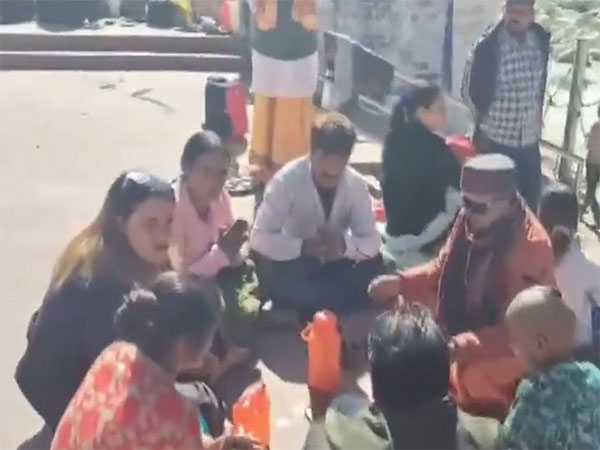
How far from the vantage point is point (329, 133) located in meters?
5.36

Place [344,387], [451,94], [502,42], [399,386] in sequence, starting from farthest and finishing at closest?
1. [451,94]
2. [502,42]
3. [344,387]
4. [399,386]

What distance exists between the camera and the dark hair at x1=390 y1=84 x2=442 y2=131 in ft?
19.5

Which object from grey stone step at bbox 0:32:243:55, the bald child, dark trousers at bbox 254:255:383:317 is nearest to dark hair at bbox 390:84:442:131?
dark trousers at bbox 254:255:383:317

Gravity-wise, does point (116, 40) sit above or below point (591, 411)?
below

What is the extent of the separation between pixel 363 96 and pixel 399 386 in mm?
7736

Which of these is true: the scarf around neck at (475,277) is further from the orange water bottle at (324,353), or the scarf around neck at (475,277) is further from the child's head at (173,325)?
the child's head at (173,325)

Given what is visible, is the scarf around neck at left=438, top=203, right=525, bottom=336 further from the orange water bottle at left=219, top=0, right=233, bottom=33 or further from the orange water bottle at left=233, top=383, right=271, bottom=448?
the orange water bottle at left=219, top=0, right=233, bottom=33

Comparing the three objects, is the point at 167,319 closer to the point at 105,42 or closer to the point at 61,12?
the point at 105,42

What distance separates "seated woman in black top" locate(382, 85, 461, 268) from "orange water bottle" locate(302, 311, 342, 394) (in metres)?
1.23

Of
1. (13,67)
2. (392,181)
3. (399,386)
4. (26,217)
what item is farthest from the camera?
(13,67)

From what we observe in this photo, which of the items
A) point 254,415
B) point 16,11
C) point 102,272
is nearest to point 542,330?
point 254,415

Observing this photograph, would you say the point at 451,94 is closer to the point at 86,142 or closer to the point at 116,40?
the point at 86,142

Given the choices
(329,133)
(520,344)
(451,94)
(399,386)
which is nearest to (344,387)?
(329,133)

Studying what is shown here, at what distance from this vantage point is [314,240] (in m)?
5.62
